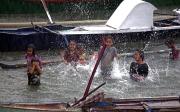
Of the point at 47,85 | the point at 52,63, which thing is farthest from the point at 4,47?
the point at 47,85

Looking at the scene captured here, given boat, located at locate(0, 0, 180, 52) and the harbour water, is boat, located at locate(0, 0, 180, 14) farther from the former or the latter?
the harbour water

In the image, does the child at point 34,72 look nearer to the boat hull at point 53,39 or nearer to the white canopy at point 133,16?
the boat hull at point 53,39

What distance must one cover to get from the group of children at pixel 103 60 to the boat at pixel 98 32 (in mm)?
1025

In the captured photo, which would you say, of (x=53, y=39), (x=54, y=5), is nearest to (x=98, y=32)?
(x=53, y=39)

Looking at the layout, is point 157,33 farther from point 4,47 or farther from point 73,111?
point 73,111

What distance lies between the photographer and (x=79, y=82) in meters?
9.55

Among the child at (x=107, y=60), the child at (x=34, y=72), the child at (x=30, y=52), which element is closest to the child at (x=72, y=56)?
the child at (x=107, y=60)

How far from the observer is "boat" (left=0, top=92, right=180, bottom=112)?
635 cm

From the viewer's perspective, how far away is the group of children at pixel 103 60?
348 inches

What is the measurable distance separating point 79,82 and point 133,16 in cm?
416

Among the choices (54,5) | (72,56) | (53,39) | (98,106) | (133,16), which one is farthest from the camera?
(54,5)

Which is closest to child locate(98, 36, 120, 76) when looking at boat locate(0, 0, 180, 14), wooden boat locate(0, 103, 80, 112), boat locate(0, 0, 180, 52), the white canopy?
boat locate(0, 0, 180, 52)

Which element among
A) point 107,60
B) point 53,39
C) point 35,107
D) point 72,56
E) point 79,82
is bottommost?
point 35,107

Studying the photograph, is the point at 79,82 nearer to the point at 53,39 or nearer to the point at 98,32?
the point at 53,39
